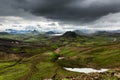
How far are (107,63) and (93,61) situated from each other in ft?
50.7


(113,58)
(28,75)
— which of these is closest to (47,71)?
(28,75)

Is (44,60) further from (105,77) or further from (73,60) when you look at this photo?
(105,77)

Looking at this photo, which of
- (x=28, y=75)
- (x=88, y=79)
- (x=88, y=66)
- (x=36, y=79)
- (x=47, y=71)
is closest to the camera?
(x=88, y=79)

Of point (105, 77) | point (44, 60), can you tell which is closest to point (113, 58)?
point (44, 60)

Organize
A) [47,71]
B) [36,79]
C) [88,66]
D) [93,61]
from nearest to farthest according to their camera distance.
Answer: [36,79], [47,71], [88,66], [93,61]

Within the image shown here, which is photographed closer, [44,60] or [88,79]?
[88,79]

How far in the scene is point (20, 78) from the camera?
12675 centimetres

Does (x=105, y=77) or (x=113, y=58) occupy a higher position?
(x=105, y=77)

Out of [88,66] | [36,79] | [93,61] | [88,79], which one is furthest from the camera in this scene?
[93,61]

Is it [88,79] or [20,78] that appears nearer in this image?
[88,79]

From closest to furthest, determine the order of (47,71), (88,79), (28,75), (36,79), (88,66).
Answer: (88,79)
(36,79)
(28,75)
(47,71)
(88,66)

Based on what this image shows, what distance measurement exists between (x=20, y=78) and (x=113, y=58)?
89.0 metres

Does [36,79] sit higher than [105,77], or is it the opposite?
[105,77]

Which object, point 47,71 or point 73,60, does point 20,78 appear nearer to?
point 47,71
